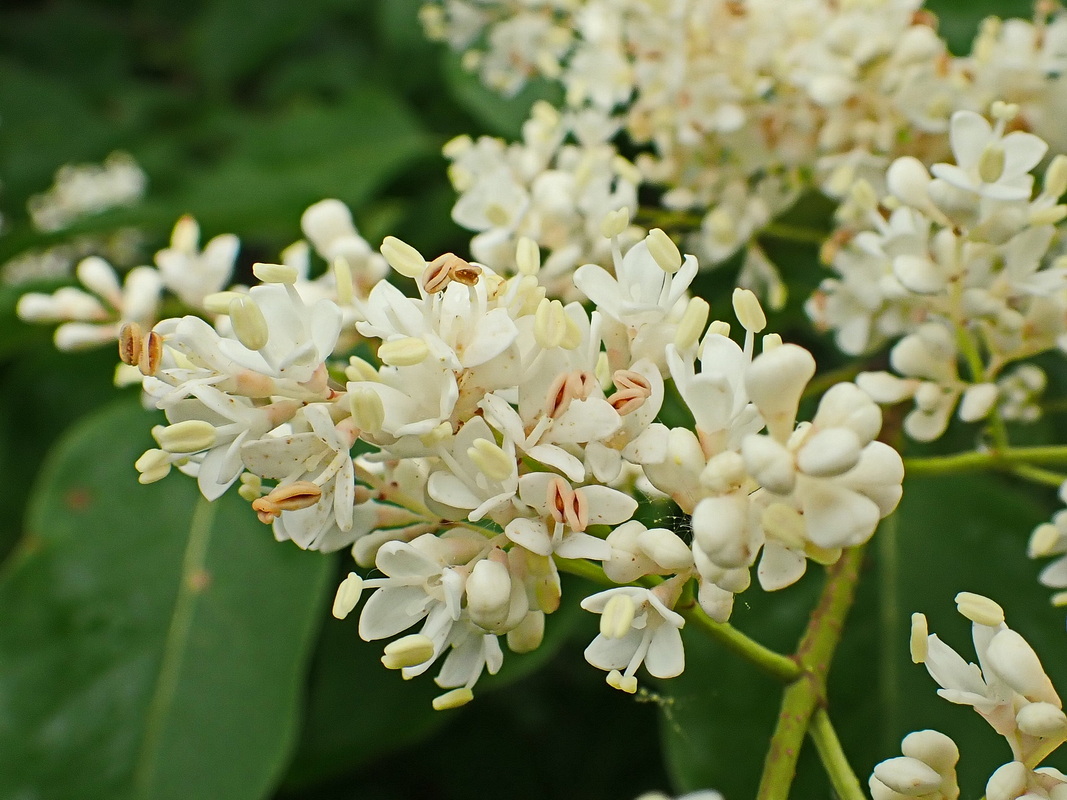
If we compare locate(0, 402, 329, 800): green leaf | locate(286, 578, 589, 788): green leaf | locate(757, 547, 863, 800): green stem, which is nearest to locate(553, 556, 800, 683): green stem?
locate(757, 547, 863, 800): green stem

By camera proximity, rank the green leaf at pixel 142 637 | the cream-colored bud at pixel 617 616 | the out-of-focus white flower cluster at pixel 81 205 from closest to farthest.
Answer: the cream-colored bud at pixel 617 616
the green leaf at pixel 142 637
the out-of-focus white flower cluster at pixel 81 205

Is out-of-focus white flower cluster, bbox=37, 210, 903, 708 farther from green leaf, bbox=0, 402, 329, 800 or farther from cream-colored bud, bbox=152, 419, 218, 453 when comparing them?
green leaf, bbox=0, 402, 329, 800

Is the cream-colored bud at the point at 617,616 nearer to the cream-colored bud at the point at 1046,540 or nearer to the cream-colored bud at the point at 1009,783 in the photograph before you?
the cream-colored bud at the point at 1009,783

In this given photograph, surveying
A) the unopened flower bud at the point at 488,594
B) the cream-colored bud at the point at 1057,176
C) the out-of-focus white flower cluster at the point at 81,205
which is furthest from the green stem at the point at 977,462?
the out-of-focus white flower cluster at the point at 81,205

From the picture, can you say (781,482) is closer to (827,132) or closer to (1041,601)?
(827,132)

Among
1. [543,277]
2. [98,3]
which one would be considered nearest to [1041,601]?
[543,277]
